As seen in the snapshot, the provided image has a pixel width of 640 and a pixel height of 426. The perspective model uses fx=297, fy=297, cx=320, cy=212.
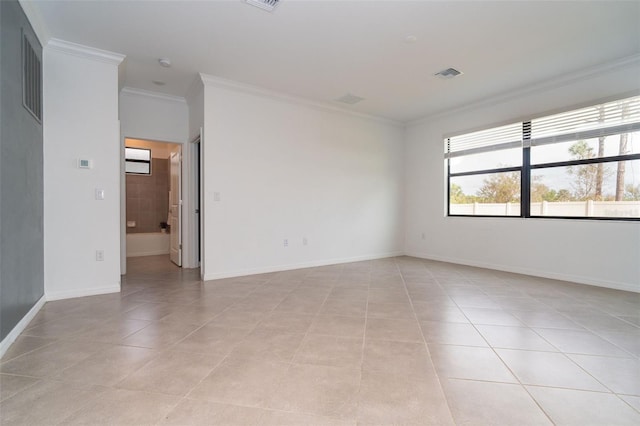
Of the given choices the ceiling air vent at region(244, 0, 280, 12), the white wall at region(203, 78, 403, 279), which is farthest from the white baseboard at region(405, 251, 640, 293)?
the ceiling air vent at region(244, 0, 280, 12)

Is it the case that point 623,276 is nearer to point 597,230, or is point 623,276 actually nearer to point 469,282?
point 597,230

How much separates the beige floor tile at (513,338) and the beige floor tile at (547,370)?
0.08m

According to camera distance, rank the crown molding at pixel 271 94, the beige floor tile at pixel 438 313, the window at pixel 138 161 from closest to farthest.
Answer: the beige floor tile at pixel 438 313 < the crown molding at pixel 271 94 < the window at pixel 138 161

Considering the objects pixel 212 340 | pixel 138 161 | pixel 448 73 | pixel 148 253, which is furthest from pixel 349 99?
pixel 148 253

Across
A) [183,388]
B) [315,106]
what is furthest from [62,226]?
[315,106]

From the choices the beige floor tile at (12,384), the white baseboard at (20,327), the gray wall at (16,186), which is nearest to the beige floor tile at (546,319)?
the beige floor tile at (12,384)

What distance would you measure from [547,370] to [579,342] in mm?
657

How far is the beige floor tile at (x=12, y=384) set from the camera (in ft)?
5.20

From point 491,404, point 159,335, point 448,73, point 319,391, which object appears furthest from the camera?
point 448,73

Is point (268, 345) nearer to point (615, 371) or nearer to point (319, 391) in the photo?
point (319, 391)

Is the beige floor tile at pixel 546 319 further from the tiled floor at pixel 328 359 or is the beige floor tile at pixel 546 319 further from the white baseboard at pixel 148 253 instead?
the white baseboard at pixel 148 253

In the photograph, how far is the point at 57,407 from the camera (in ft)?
4.84

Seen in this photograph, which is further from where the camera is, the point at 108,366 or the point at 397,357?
the point at 397,357

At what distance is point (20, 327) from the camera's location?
7.75 ft
